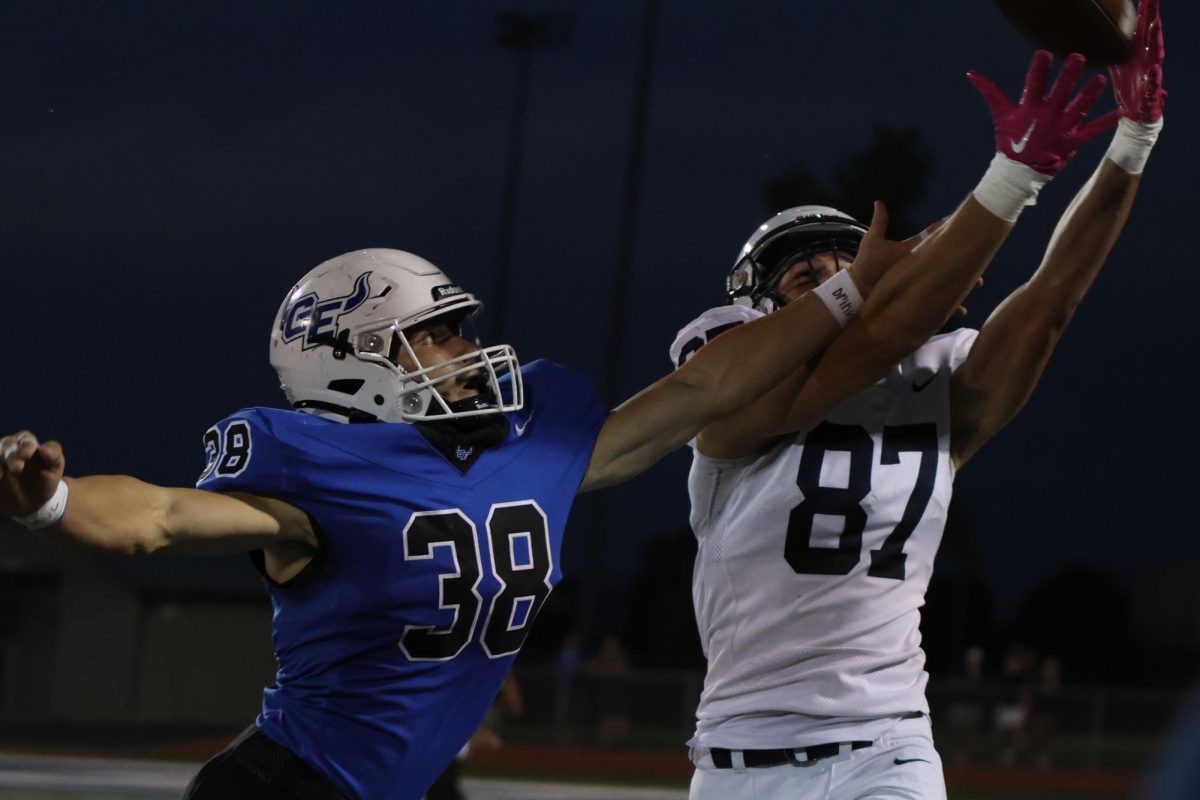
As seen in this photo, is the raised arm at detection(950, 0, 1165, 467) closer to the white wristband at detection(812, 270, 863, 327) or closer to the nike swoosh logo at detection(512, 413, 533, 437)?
the white wristband at detection(812, 270, 863, 327)

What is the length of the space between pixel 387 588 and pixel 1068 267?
1.85 meters

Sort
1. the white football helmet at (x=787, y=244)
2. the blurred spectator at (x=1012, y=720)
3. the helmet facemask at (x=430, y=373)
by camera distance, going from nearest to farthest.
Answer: the helmet facemask at (x=430, y=373)
the white football helmet at (x=787, y=244)
the blurred spectator at (x=1012, y=720)

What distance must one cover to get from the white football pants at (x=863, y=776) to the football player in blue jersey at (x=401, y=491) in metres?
0.72

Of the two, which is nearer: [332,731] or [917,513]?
[332,731]

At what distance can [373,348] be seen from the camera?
10.6ft

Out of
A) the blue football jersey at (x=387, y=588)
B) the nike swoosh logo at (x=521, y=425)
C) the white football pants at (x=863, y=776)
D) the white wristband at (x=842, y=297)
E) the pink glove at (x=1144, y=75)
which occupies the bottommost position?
the white football pants at (x=863, y=776)

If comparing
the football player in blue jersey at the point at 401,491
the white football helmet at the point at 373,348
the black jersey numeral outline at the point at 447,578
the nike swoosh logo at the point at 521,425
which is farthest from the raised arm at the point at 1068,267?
the black jersey numeral outline at the point at 447,578

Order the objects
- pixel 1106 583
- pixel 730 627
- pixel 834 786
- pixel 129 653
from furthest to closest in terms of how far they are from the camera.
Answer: pixel 1106 583 < pixel 129 653 < pixel 730 627 < pixel 834 786

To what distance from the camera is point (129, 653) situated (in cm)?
2475

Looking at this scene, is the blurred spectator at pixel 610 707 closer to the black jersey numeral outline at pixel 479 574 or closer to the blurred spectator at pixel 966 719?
the blurred spectator at pixel 966 719

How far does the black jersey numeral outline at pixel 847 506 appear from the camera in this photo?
3.66 metres

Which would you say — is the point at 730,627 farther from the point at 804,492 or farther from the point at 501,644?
the point at 501,644

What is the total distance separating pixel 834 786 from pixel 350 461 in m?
1.34

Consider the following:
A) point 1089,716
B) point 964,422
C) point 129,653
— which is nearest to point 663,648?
point 129,653
